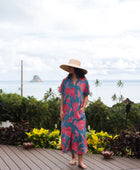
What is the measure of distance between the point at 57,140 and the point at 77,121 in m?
1.46

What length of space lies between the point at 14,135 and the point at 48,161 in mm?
1217

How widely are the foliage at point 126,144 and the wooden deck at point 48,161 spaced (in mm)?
189

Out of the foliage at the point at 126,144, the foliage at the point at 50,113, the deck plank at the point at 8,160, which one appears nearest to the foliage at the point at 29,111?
the foliage at the point at 50,113

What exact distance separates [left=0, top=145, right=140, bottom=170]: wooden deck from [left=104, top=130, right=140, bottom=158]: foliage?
7.4 inches

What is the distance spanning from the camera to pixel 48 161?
374cm

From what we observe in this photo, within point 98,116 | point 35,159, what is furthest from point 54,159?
point 98,116

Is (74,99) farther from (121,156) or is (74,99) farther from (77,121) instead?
(121,156)

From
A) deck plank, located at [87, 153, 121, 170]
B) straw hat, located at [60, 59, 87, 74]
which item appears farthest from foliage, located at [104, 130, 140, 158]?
straw hat, located at [60, 59, 87, 74]

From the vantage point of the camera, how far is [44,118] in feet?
18.9

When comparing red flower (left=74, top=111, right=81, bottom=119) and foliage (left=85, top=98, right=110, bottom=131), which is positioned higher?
red flower (left=74, top=111, right=81, bottom=119)

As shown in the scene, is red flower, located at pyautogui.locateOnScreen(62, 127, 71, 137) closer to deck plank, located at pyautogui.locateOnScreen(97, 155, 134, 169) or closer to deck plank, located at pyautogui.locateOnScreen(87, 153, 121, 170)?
deck plank, located at pyautogui.locateOnScreen(87, 153, 121, 170)

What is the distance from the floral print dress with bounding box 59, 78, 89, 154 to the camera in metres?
3.39

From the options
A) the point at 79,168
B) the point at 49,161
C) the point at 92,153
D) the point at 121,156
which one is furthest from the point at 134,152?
the point at 49,161

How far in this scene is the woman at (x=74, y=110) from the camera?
3391 mm
